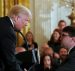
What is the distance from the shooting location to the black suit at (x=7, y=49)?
3.13 meters

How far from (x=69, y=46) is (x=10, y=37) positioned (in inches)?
25.4

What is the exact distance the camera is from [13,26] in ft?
10.6

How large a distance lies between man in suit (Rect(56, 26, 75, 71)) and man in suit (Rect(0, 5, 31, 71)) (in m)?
0.51

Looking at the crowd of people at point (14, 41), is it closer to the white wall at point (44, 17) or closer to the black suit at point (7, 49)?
the black suit at point (7, 49)

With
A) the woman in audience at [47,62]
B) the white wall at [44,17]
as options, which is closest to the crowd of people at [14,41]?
the woman in audience at [47,62]

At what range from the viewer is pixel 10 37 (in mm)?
3145

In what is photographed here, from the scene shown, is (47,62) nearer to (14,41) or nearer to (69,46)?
(14,41)

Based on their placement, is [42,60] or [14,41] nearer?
[14,41]

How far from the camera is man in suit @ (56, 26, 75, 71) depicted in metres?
2.48

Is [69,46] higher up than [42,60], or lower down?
higher up

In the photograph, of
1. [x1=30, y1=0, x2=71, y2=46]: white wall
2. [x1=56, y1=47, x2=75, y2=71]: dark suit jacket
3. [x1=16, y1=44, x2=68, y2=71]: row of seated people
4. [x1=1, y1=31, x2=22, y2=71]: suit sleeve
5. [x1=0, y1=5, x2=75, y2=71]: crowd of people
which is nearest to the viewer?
[x1=56, y1=47, x2=75, y2=71]: dark suit jacket

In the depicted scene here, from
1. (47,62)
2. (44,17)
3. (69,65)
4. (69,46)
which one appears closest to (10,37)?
(69,46)

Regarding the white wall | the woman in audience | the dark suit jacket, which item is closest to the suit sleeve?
the dark suit jacket

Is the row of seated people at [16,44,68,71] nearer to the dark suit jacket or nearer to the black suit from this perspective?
the black suit
